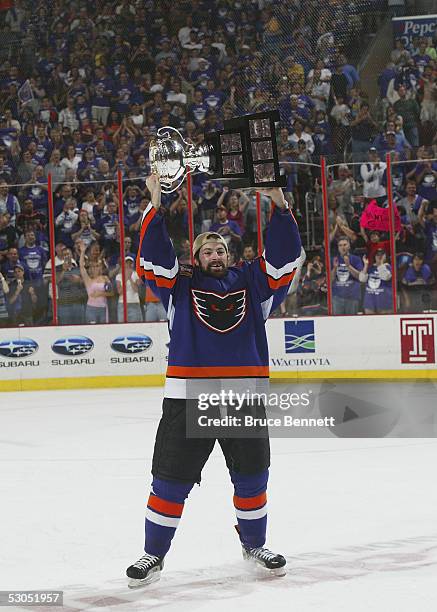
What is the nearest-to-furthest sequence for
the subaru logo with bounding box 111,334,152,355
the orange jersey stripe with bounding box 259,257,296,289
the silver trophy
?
the silver trophy → the orange jersey stripe with bounding box 259,257,296,289 → the subaru logo with bounding box 111,334,152,355

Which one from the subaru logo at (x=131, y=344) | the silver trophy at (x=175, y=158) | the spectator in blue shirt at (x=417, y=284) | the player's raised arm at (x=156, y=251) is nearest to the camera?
the silver trophy at (x=175, y=158)

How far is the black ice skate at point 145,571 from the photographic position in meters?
3.61

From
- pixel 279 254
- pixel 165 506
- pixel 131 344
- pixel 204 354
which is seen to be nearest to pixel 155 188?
pixel 279 254

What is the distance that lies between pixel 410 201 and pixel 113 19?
6587 mm

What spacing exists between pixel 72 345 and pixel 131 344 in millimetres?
670

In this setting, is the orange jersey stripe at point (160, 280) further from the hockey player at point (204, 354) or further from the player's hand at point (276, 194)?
the player's hand at point (276, 194)

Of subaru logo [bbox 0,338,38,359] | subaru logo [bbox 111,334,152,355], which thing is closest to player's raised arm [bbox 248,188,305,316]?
subaru logo [bbox 111,334,152,355]

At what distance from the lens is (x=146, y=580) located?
3.64 m

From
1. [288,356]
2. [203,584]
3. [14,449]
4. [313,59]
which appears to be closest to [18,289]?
[288,356]

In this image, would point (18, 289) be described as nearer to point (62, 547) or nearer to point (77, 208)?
point (77, 208)

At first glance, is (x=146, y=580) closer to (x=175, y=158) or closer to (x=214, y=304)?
(x=214, y=304)

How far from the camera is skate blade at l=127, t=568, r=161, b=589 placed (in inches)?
142

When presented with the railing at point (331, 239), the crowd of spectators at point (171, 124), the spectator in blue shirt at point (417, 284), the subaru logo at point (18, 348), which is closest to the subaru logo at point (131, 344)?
the crowd of spectators at point (171, 124)

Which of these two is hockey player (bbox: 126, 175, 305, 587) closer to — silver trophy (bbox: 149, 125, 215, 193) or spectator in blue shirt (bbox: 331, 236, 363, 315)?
silver trophy (bbox: 149, 125, 215, 193)
